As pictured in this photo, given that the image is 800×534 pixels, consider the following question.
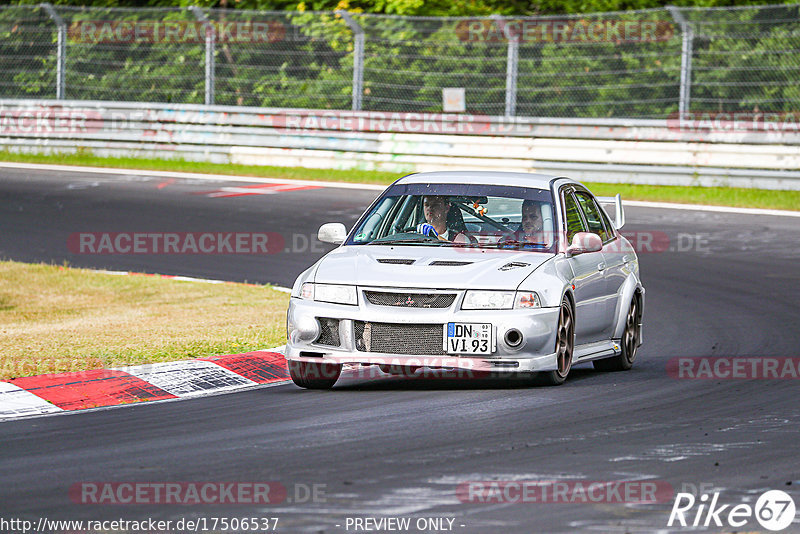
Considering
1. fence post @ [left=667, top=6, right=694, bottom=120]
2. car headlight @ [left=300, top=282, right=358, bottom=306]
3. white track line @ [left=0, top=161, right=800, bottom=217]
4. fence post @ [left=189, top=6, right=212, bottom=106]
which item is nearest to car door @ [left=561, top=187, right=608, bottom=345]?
car headlight @ [left=300, top=282, right=358, bottom=306]

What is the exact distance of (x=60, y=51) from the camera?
26859 millimetres

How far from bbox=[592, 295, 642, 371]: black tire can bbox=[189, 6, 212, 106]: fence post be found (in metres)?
16.3

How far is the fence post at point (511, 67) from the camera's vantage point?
23.7 m

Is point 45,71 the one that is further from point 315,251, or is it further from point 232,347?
point 232,347

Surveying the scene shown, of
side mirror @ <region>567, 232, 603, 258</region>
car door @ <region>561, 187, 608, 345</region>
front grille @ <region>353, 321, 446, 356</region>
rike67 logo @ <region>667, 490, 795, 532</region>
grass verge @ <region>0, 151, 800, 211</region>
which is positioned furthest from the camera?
grass verge @ <region>0, 151, 800, 211</region>

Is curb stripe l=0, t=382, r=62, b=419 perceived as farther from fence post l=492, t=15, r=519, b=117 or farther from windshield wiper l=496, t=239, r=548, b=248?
fence post l=492, t=15, r=519, b=117

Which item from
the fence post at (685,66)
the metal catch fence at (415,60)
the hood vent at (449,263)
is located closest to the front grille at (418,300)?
the hood vent at (449,263)

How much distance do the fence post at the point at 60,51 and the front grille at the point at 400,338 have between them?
1952 centimetres

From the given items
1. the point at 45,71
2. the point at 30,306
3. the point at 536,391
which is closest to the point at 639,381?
the point at 536,391

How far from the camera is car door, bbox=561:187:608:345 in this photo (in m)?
9.66

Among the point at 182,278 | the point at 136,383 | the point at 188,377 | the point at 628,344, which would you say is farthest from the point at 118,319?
the point at 628,344

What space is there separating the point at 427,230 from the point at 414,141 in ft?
46.9

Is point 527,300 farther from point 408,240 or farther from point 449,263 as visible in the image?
point 408,240

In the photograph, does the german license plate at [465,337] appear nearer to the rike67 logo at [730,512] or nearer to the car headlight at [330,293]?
the car headlight at [330,293]
